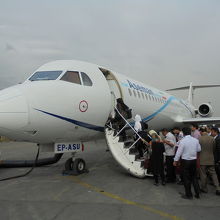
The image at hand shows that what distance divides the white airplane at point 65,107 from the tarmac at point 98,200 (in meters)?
1.03

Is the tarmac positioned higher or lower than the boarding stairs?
lower

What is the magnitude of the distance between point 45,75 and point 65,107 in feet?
4.51

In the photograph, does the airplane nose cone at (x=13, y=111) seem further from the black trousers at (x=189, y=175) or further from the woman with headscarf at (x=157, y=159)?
the black trousers at (x=189, y=175)

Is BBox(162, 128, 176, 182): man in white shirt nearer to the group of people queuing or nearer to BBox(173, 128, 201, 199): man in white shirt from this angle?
the group of people queuing

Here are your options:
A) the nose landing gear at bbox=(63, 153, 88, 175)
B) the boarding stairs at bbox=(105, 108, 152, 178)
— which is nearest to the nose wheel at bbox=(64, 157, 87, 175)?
the nose landing gear at bbox=(63, 153, 88, 175)

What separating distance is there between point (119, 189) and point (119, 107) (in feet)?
10.7

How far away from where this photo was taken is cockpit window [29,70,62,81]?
739 centimetres

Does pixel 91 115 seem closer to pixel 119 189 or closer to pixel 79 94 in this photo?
pixel 79 94

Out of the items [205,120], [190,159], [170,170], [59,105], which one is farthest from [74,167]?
[205,120]

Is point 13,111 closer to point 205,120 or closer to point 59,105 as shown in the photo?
point 59,105

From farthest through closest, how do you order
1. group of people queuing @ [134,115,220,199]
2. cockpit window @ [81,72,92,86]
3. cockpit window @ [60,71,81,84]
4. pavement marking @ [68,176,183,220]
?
cockpit window @ [81,72,92,86] → cockpit window @ [60,71,81,84] → group of people queuing @ [134,115,220,199] → pavement marking @ [68,176,183,220]

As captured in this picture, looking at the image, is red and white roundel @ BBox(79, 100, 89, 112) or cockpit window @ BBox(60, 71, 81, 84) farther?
cockpit window @ BBox(60, 71, 81, 84)

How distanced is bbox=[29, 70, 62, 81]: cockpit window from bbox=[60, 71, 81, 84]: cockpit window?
0.20 meters

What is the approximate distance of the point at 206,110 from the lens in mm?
20828
